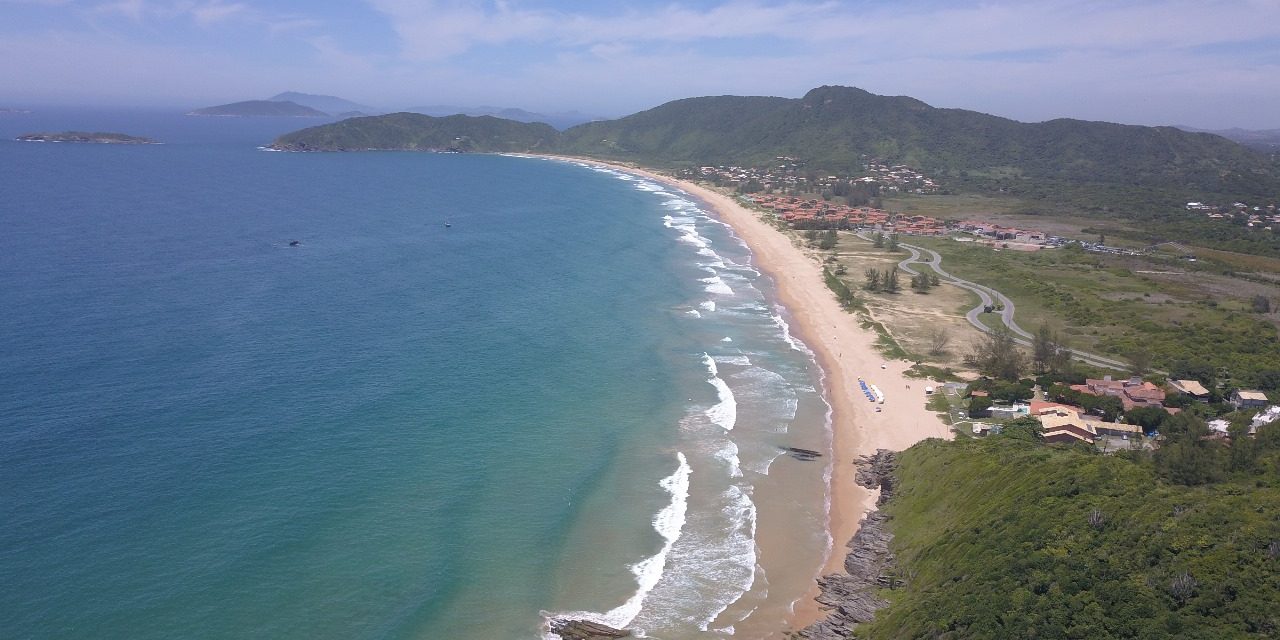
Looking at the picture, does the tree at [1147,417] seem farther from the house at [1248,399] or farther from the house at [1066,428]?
the house at [1248,399]

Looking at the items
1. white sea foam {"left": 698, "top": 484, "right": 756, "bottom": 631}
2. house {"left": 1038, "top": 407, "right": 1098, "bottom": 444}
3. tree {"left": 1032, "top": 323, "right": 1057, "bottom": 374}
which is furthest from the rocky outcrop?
tree {"left": 1032, "top": 323, "right": 1057, "bottom": 374}

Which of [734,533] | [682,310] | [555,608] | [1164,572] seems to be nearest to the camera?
[1164,572]

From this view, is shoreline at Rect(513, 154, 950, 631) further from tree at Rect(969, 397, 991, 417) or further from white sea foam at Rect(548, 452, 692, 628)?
white sea foam at Rect(548, 452, 692, 628)

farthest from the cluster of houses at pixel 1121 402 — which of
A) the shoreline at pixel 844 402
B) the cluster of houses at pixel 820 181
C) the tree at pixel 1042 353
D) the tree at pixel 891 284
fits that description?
the cluster of houses at pixel 820 181

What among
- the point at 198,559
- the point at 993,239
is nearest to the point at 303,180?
the point at 993,239

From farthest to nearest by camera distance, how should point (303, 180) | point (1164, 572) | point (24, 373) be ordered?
point (303, 180) → point (24, 373) → point (1164, 572)

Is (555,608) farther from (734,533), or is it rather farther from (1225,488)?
(1225,488)

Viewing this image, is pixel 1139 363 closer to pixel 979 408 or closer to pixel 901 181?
pixel 979 408
